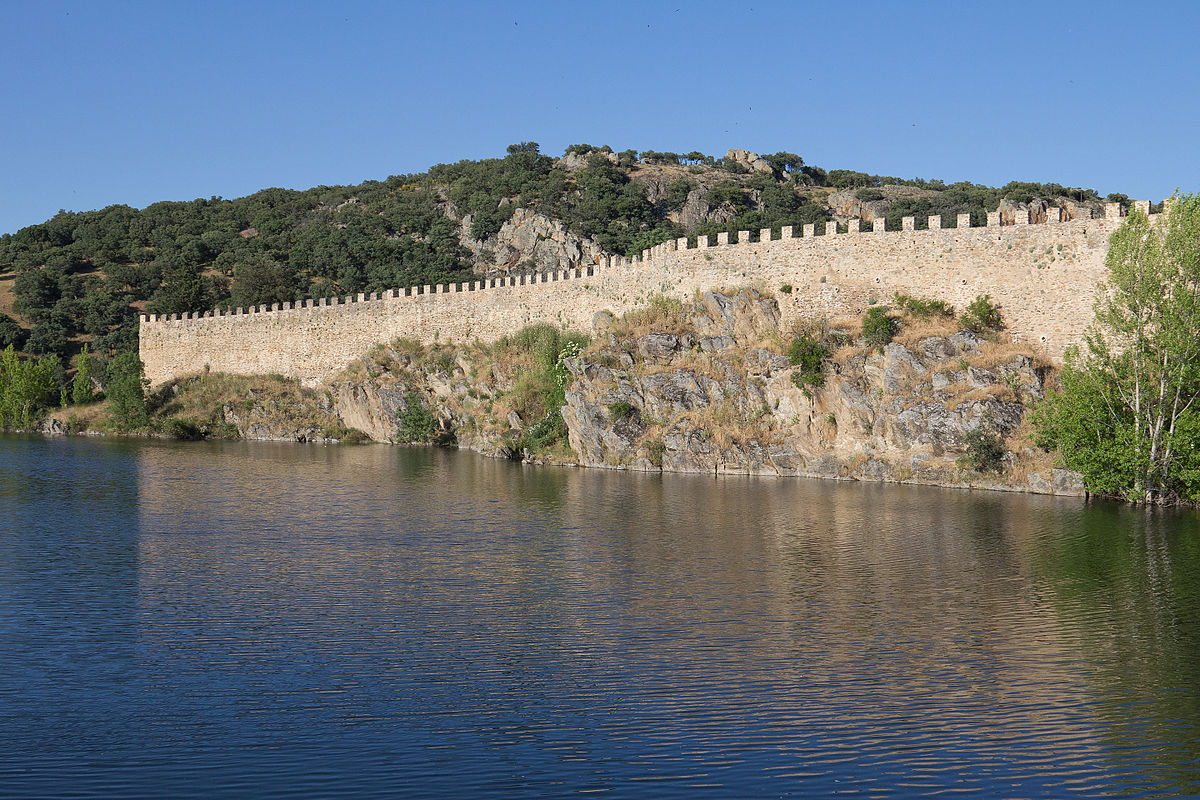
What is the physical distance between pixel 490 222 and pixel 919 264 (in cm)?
5375

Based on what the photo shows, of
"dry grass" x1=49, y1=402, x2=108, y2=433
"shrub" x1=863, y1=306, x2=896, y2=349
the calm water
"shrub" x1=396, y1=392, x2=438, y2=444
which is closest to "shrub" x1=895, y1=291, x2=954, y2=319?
"shrub" x1=863, y1=306, x2=896, y2=349

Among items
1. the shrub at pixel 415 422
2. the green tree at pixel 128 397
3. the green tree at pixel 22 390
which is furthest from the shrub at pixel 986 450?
the green tree at pixel 22 390

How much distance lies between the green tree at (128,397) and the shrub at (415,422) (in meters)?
18.8

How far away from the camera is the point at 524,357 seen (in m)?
50.0

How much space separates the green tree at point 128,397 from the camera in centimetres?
6316

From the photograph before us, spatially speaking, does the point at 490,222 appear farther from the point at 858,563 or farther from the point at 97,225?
the point at 858,563

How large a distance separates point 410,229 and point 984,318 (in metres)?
64.9

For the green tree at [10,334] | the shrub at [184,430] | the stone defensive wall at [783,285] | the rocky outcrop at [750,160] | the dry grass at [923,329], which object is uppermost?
the rocky outcrop at [750,160]

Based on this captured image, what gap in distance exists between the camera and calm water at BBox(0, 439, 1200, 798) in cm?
1111

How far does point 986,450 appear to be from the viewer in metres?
32.6

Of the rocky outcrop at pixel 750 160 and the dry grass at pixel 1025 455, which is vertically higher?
the rocky outcrop at pixel 750 160

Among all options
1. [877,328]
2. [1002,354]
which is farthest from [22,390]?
[1002,354]

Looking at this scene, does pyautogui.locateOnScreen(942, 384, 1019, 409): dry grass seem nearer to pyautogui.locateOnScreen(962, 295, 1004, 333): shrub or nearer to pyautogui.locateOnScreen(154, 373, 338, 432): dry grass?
pyautogui.locateOnScreen(962, 295, 1004, 333): shrub

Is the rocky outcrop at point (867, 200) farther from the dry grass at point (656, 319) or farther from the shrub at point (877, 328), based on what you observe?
the shrub at point (877, 328)
